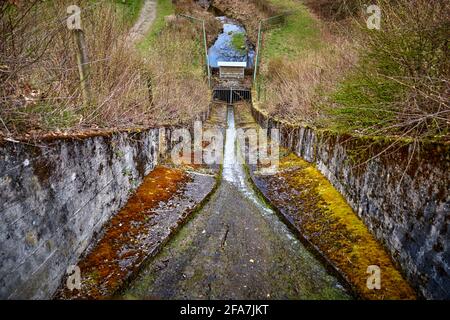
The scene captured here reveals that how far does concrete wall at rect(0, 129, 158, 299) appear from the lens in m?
2.55

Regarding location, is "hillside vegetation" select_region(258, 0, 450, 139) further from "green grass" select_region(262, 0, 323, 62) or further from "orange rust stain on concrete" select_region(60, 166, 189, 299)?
"green grass" select_region(262, 0, 323, 62)

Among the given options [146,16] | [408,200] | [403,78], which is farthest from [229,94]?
[408,200]

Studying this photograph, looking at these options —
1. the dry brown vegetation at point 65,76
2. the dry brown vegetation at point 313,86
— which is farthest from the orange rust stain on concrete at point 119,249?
the dry brown vegetation at point 313,86

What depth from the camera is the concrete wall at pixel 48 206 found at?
255cm

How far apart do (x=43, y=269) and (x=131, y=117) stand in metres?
4.20

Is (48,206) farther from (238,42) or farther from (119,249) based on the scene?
(238,42)

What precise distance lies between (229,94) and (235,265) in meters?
21.3

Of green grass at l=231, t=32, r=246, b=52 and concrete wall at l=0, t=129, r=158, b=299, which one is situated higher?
green grass at l=231, t=32, r=246, b=52

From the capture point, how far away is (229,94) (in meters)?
24.3

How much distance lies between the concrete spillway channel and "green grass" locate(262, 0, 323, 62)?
73.7 ft

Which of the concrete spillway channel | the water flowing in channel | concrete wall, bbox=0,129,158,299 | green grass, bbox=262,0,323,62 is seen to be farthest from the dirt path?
the concrete spillway channel

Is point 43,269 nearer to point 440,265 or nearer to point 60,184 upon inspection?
point 60,184

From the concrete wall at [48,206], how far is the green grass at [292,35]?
921 inches

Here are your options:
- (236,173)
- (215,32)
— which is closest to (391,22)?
(236,173)
